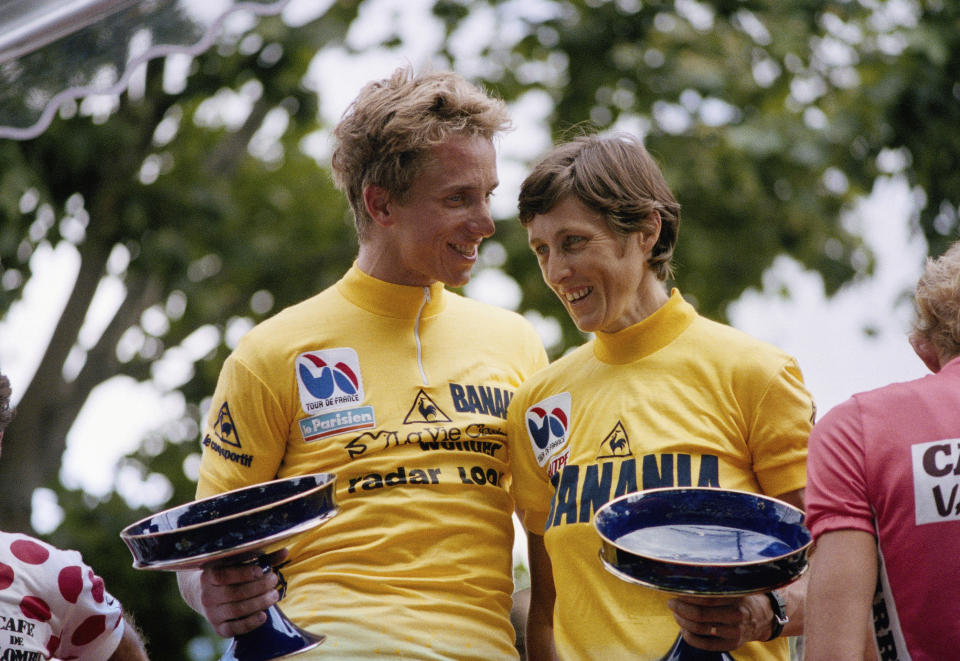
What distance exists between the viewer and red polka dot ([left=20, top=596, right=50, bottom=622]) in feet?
10.2

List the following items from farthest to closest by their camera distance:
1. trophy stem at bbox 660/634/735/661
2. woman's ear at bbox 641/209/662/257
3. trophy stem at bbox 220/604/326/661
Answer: woman's ear at bbox 641/209/662/257 < trophy stem at bbox 220/604/326/661 < trophy stem at bbox 660/634/735/661

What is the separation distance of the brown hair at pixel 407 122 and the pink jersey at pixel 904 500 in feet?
4.71

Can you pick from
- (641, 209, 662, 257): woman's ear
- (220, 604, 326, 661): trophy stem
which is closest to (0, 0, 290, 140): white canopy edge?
(641, 209, 662, 257): woman's ear

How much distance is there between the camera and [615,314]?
10.3 feet

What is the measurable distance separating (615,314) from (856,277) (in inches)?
259

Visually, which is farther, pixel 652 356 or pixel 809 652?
pixel 652 356

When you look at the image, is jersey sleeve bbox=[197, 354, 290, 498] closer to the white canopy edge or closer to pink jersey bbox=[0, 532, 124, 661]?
pink jersey bbox=[0, 532, 124, 661]

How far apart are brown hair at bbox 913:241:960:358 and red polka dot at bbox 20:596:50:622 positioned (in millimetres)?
2190

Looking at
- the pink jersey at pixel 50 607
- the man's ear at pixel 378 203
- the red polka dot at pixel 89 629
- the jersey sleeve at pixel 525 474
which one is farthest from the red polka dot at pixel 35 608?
the man's ear at pixel 378 203

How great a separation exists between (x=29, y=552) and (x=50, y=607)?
0.15 m

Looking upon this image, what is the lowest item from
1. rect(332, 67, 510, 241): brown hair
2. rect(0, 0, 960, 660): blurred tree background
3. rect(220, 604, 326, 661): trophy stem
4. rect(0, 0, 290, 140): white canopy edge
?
rect(0, 0, 960, 660): blurred tree background

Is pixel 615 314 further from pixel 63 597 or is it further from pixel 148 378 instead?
pixel 148 378

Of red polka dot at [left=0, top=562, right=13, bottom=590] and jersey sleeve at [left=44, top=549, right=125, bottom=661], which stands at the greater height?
red polka dot at [left=0, top=562, right=13, bottom=590]

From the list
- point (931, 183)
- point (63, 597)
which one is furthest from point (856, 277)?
point (63, 597)
